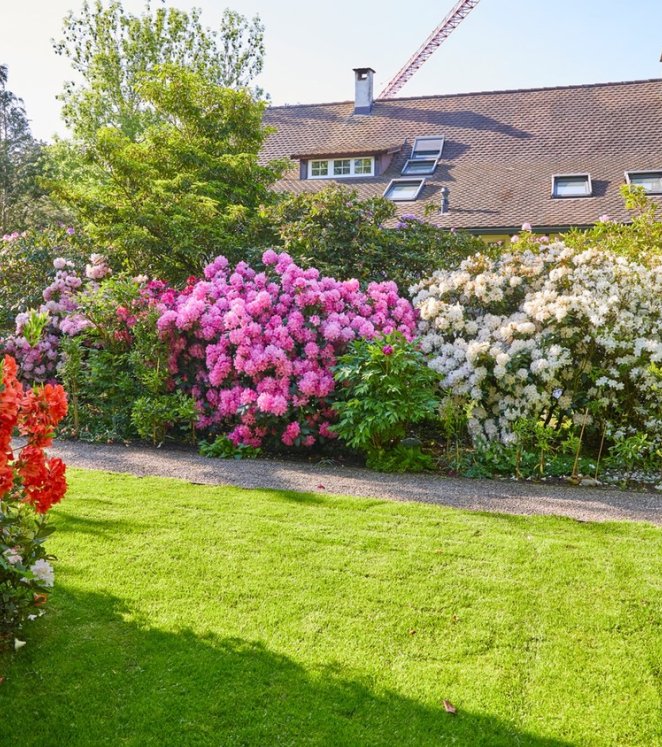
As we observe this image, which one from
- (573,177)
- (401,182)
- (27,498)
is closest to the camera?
(27,498)

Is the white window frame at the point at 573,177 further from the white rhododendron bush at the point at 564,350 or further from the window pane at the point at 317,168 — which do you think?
the white rhododendron bush at the point at 564,350

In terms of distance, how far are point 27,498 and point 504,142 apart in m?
19.5

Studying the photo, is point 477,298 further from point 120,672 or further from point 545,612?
point 120,672

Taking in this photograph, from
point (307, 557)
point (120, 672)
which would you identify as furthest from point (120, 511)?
point (120, 672)

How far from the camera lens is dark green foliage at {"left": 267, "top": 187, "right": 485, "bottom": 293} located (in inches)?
333

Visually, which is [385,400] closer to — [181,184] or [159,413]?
[159,413]

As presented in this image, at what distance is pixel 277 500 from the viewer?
17.4ft

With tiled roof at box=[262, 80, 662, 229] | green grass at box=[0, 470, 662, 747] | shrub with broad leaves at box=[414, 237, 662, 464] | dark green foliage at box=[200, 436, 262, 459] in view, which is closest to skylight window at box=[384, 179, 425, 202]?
tiled roof at box=[262, 80, 662, 229]

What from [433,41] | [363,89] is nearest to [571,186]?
[363,89]

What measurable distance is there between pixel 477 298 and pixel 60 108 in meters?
20.2

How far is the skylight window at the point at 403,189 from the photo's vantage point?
730 inches

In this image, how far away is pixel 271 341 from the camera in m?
7.00

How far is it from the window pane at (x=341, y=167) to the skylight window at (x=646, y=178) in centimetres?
736

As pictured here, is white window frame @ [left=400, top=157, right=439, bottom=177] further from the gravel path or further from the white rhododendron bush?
the gravel path
